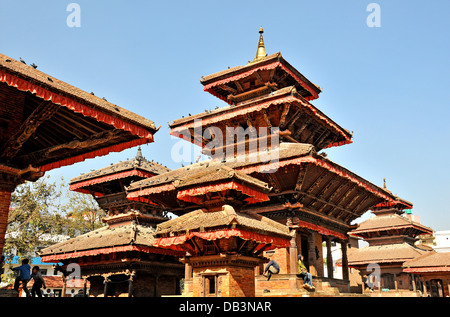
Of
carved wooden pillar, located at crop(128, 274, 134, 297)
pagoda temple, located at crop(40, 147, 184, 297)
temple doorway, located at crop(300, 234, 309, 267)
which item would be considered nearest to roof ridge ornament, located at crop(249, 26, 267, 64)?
pagoda temple, located at crop(40, 147, 184, 297)

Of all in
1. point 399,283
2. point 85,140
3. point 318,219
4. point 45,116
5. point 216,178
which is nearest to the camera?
point 45,116

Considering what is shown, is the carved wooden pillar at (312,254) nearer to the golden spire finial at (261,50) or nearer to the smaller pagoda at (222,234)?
the smaller pagoda at (222,234)

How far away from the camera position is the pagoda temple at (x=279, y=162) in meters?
17.8

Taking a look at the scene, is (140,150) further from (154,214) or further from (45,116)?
(45,116)

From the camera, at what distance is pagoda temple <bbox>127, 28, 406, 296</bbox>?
17797 mm

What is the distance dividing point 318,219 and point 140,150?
1319cm

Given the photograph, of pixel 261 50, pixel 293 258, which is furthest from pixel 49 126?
pixel 261 50

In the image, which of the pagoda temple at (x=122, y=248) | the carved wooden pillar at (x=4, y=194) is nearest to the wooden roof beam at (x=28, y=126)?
the carved wooden pillar at (x=4, y=194)

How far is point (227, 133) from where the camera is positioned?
23.1 meters

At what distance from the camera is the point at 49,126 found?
10328mm

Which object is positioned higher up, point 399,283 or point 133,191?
point 133,191

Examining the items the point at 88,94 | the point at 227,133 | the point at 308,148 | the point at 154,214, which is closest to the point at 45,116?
the point at 88,94

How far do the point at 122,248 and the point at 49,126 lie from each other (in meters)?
11.3

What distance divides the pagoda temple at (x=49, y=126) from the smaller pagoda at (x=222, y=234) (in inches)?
169
